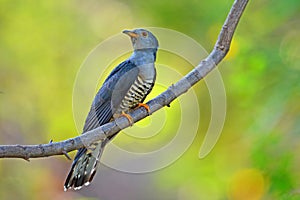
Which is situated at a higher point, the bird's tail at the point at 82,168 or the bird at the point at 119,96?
the bird at the point at 119,96

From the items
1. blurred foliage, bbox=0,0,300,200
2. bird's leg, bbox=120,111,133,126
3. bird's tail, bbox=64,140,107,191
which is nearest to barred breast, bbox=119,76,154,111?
bird's leg, bbox=120,111,133,126

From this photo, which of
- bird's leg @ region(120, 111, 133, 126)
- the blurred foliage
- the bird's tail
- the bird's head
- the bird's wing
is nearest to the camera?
bird's leg @ region(120, 111, 133, 126)

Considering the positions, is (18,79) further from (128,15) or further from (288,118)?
(288,118)

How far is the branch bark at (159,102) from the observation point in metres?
2.72

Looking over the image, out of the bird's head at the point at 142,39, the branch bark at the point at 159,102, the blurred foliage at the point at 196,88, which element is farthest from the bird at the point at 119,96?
the blurred foliage at the point at 196,88

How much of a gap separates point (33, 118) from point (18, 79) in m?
0.48

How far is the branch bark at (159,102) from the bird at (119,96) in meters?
0.17

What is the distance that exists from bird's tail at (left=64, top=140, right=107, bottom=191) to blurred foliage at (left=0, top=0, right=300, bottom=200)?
123 cm

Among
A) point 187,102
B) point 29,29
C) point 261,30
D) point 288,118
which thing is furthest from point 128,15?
point 288,118

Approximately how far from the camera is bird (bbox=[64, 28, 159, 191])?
10.9ft

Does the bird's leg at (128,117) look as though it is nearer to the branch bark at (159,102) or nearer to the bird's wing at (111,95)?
the branch bark at (159,102)

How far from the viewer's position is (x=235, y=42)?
4.85 meters

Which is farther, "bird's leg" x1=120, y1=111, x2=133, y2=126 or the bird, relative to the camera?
the bird

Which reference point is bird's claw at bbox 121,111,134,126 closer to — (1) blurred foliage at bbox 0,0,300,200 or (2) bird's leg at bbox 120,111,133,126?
(2) bird's leg at bbox 120,111,133,126
